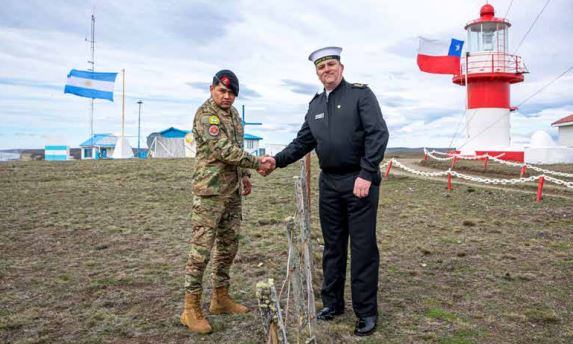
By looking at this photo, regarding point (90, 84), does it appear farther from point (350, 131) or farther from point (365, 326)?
point (365, 326)

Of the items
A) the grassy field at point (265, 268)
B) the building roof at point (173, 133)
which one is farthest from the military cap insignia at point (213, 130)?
the building roof at point (173, 133)

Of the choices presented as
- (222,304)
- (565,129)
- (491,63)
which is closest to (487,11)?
(491,63)

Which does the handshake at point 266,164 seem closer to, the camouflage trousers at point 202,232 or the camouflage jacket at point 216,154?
the camouflage jacket at point 216,154

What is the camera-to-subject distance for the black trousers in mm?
4375

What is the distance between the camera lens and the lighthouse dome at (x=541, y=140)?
25.9 m

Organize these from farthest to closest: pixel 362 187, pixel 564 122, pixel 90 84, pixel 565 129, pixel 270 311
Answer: pixel 90 84 < pixel 565 129 < pixel 564 122 < pixel 362 187 < pixel 270 311

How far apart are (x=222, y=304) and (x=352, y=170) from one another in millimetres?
1985

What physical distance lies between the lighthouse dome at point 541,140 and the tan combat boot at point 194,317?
25.8 metres

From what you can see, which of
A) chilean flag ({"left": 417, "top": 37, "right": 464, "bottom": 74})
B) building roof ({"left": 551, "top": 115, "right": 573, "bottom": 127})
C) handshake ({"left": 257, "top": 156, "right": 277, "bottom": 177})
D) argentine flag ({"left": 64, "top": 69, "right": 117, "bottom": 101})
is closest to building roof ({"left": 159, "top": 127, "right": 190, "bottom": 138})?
argentine flag ({"left": 64, "top": 69, "right": 117, "bottom": 101})

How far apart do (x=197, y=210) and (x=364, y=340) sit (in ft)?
6.55

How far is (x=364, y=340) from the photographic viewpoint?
4.23 metres

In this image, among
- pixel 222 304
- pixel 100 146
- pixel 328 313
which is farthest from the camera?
pixel 100 146

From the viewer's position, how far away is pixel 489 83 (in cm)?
2427

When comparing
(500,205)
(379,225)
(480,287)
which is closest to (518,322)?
(480,287)
